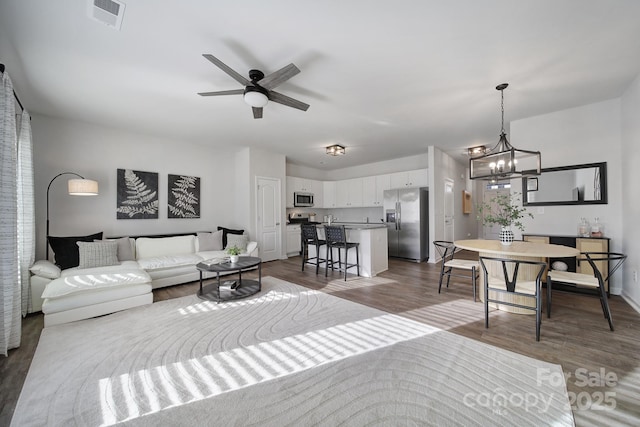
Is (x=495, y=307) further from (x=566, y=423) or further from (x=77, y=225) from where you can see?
(x=77, y=225)

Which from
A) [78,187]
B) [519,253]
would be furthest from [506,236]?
[78,187]

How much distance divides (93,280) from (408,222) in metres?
5.66

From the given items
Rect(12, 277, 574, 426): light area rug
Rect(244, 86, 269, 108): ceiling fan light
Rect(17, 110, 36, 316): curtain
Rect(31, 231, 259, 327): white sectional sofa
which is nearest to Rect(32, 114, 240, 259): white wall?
Rect(31, 231, 259, 327): white sectional sofa

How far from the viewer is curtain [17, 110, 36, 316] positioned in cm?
294

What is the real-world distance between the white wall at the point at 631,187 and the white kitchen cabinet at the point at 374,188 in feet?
13.3

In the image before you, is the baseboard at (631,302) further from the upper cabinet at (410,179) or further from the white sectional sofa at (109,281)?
the white sectional sofa at (109,281)

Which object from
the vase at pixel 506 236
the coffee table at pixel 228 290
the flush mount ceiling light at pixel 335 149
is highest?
the flush mount ceiling light at pixel 335 149

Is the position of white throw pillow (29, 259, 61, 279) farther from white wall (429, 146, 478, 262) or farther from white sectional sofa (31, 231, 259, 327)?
white wall (429, 146, 478, 262)

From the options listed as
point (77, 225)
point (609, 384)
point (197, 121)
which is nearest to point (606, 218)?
point (609, 384)

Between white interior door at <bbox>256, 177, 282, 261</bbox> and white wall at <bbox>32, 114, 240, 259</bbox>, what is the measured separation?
1.04m

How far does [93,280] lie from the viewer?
2.88 m

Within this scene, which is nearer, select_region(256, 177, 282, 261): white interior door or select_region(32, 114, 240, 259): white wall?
select_region(32, 114, 240, 259): white wall

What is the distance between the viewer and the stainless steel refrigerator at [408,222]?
5.74 metres

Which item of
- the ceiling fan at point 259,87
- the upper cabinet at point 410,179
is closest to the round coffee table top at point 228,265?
the ceiling fan at point 259,87
